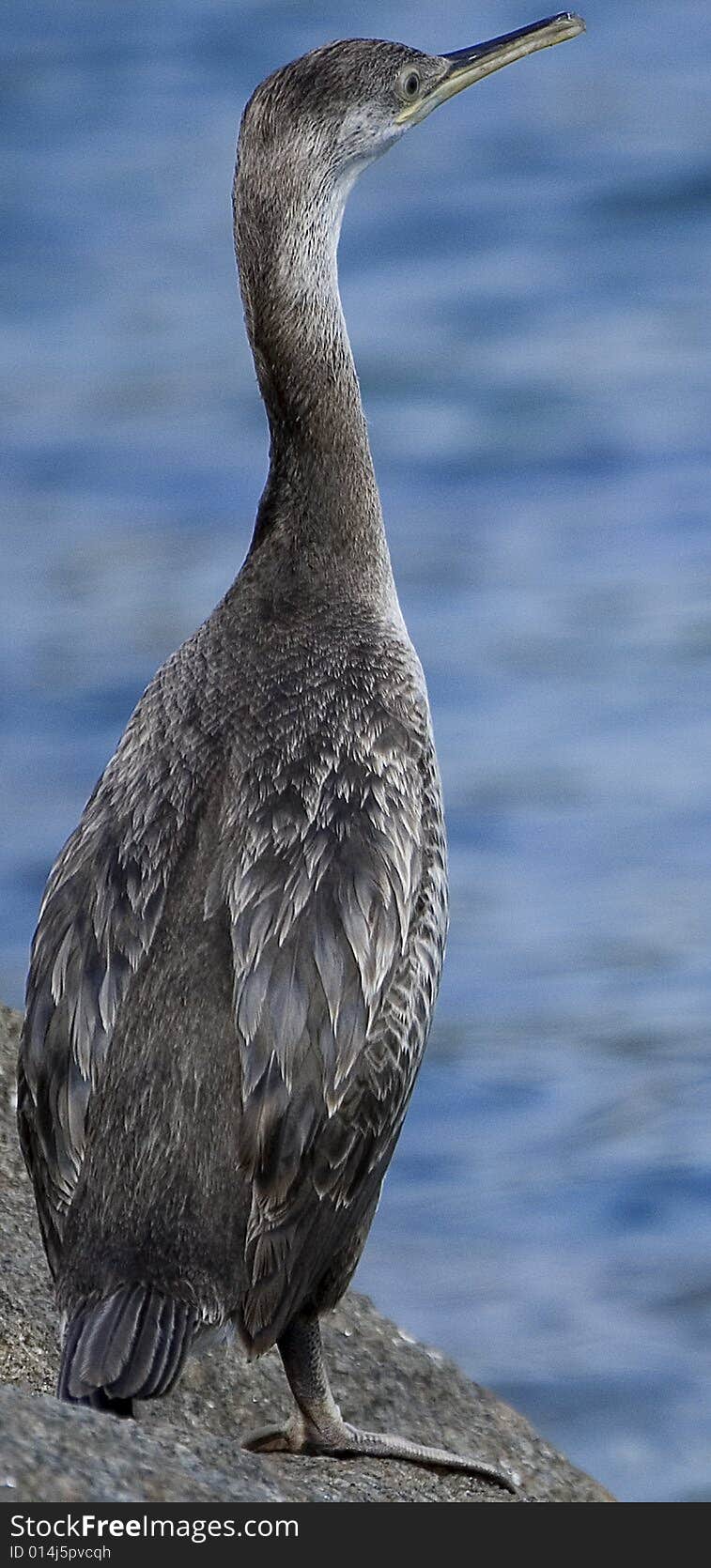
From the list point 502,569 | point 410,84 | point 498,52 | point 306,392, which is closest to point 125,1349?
point 306,392

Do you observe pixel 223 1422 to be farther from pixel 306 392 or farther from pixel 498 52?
pixel 498 52

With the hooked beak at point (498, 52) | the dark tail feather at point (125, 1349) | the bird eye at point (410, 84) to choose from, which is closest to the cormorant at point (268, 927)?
the dark tail feather at point (125, 1349)

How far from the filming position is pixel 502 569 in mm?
11945

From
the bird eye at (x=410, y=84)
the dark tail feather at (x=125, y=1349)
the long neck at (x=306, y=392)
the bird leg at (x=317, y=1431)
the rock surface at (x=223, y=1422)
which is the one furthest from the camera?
the bird eye at (x=410, y=84)

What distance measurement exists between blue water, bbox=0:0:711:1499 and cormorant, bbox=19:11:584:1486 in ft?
8.02

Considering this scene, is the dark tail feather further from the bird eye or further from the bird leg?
the bird eye

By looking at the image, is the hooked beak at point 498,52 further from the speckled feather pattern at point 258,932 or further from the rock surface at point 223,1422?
the rock surface at point 223,1422

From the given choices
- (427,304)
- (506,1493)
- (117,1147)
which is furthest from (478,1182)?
(427,304)

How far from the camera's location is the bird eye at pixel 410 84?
598cm

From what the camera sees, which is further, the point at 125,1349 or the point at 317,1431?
the point at 317,1431

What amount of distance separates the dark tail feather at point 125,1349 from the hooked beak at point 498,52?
10.4 ft

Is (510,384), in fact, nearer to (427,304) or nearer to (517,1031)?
(427,304)

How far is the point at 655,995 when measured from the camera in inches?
359

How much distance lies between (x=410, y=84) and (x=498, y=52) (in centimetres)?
44
